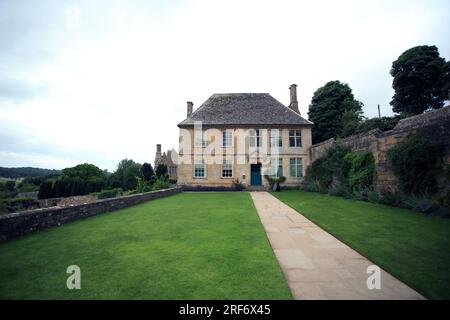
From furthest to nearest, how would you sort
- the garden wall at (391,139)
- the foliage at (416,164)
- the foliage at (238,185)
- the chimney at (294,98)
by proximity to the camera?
Answer: the chimney at (294,98)
the foliage at (238,185)
the foliage at (416,164)
the garden wall at (391,139)

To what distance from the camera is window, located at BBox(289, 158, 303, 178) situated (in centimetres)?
2288

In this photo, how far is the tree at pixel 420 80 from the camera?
95.3 feet

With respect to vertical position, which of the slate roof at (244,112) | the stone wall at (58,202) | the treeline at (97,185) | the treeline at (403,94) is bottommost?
the stone wall at (58,202)

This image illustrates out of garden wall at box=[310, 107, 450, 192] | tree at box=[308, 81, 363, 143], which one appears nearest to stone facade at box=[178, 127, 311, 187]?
garden wall at box=[310, 107, 450, 192]

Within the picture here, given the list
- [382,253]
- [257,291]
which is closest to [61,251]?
[257,291]

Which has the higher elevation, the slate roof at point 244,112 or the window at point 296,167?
the slate roof at point 244,112

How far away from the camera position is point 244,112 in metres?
24.4

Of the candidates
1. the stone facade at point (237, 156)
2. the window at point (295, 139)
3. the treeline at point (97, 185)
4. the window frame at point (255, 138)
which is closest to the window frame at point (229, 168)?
the stone facade at point (237, 156)

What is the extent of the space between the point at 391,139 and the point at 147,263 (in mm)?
12498

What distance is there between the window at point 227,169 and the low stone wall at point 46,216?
44.4 ft

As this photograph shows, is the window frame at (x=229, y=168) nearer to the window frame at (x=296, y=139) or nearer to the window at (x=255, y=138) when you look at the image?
the window at (x=255, y=138)

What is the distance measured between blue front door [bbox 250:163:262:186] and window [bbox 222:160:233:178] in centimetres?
236

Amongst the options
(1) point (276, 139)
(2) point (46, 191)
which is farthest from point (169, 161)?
(1) point (276, 139)

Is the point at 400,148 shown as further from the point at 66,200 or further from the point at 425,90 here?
the point at 425,90
